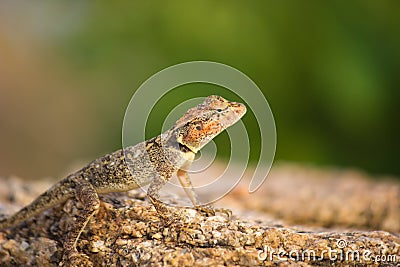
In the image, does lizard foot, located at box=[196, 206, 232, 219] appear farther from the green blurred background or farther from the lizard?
the green blurred background

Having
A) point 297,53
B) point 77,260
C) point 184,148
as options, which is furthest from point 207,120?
point 297,53

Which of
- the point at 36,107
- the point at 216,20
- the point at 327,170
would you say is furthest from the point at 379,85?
the point at 36,107

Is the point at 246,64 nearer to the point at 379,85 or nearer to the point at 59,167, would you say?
the point at 379,85

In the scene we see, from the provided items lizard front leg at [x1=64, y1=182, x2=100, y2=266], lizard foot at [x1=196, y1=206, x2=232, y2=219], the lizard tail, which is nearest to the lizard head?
lizard foot at [x1=196, y1=206, x2=232, y2=219]

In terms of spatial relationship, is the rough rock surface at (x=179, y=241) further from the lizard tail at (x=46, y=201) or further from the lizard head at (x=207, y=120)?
the lizard head at (x=207, y=120)

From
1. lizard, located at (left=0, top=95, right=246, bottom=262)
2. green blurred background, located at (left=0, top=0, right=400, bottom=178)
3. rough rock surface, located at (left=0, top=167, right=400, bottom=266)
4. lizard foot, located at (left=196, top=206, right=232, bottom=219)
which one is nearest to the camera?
rough rock surface, located at (left=0, top=167, right=400, bottom=266)

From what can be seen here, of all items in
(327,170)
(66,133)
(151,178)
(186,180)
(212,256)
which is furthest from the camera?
(66,133)

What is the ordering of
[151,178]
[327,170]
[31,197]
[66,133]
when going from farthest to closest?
[66,133] < [327,170] < [31,197] < [151,178]
